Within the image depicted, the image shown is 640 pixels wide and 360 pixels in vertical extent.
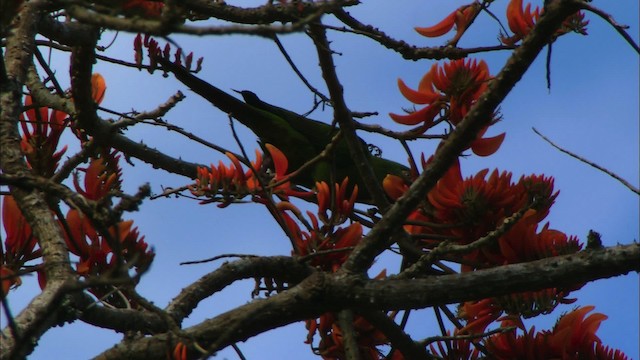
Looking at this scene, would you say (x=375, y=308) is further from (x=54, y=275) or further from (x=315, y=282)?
(x=54, y=275)

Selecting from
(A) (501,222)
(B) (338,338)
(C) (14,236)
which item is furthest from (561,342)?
(C) (14,236)

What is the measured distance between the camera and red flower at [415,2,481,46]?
8.84ft

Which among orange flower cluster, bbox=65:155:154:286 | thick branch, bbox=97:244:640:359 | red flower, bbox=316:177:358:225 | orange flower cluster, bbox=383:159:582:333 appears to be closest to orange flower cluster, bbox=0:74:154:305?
orange flower cluster, bbox=65:155:154:286

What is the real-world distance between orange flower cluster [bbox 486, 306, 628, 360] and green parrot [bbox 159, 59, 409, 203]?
1362 millimetres

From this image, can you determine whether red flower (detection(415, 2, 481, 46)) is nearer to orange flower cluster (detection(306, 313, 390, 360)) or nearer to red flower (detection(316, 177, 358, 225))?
red flower (detection(316, 177, 358, 225))

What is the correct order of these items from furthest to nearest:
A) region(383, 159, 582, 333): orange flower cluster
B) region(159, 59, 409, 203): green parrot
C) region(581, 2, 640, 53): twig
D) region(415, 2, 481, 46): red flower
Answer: region(159, 59, 409, 203): green parrot, region(415, 2, 481, 46): red flower, region(383, 159, 582, 333): orange flower cluster, region(581, 2, 640, 53): twig

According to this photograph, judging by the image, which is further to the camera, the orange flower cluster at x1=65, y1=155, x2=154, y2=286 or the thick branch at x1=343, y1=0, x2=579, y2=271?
the orange flower cluster at x1=65, y1=155, x2=154, y2=286

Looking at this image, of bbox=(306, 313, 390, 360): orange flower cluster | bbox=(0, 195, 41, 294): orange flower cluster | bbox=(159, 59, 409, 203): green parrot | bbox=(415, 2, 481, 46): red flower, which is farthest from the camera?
bbox=(159, 59, 409, 203): green parrot

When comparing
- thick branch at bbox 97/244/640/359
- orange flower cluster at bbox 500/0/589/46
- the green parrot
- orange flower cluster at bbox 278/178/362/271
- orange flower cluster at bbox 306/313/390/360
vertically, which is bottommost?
thick branch at bbox 97/244/640/359

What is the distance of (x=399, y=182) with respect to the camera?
2424 millimetres

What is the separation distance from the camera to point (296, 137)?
13.0 ft

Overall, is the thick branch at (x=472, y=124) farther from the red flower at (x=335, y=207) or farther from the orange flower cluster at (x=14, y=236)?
the orange flower cluster at (x=14, y=236)

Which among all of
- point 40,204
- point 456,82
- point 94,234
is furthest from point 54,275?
point 456,82

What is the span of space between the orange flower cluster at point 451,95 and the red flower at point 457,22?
0.28 metres
